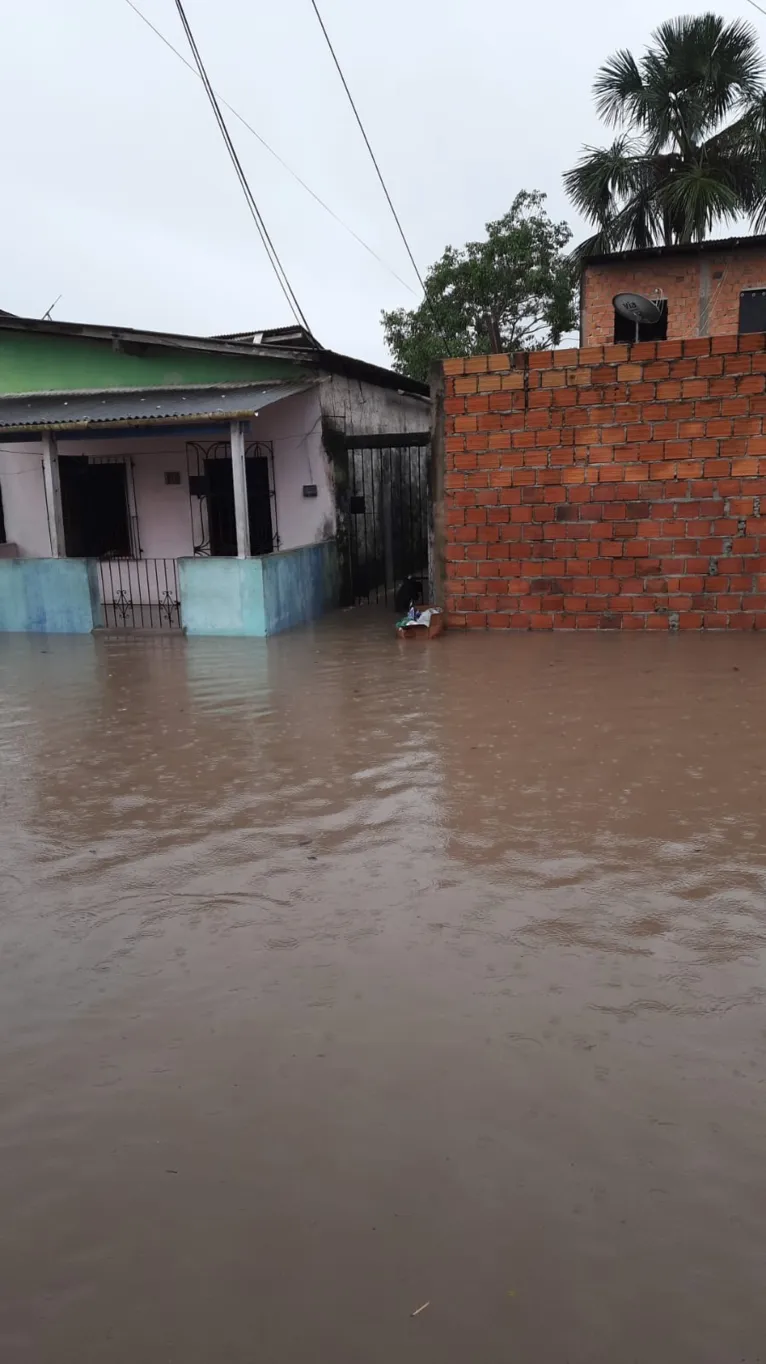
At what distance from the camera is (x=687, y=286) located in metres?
16.0

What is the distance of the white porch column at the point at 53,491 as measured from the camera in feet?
36.4

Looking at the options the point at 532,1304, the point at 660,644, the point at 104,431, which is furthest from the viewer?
the point at 104,431

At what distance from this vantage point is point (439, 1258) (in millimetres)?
1984

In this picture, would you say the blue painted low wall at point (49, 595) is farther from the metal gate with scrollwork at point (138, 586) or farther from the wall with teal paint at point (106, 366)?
the wall with teal paint at point (106, 366)

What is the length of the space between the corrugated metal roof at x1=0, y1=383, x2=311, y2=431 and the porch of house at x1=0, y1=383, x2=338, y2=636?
0.03 metres

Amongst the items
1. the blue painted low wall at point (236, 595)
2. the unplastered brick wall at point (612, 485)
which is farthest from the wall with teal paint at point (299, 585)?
the unplastered brick wall at point (612, 485)

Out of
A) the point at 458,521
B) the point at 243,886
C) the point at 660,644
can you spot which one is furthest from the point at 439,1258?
the point at 458,521

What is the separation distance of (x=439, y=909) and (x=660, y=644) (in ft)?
18.1

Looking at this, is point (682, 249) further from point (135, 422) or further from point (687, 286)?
point (135, 422)

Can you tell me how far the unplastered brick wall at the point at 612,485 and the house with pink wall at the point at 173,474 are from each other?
2.58 metres

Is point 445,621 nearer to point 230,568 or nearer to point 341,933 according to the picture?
point 230,568

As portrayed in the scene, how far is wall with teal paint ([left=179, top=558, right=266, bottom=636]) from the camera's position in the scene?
10.4 meters

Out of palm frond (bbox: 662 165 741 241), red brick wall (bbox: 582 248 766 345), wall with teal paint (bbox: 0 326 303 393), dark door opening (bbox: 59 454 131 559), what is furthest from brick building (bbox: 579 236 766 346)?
dark door opening (bbox: 59 454 131 559)

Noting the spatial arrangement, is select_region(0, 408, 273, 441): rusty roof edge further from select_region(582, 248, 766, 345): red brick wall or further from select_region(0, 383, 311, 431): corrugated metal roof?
select_region(582, 248, 766, 345): red brick wall
